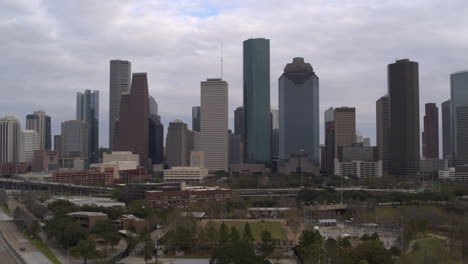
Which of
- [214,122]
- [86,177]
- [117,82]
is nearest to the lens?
[86,177]

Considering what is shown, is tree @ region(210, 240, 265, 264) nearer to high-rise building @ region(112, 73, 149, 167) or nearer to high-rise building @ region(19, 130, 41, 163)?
high-rise building @ region(112, 73, 149, 167)

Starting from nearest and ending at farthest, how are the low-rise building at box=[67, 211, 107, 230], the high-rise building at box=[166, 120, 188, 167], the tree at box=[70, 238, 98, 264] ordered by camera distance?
the tree at box=[70, 238, 98, 264] < the low-rise building at box=[67, 211, 107, 230] < the high-rise building at box=[166, 120, 188, 167]

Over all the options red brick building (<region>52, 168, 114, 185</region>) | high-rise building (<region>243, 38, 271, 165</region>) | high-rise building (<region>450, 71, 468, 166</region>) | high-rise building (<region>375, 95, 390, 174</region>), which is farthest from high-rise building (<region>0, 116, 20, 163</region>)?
high-rise building (<region>450, 71, 468, 166</region>)

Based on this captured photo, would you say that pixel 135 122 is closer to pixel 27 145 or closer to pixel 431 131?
pixel 27 145

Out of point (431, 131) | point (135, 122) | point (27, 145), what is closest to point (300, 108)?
point (135, 122)

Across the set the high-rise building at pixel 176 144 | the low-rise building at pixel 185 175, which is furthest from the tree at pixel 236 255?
the high-rise building at pixel 176 144

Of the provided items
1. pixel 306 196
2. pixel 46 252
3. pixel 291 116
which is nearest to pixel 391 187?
pixel 306 196
